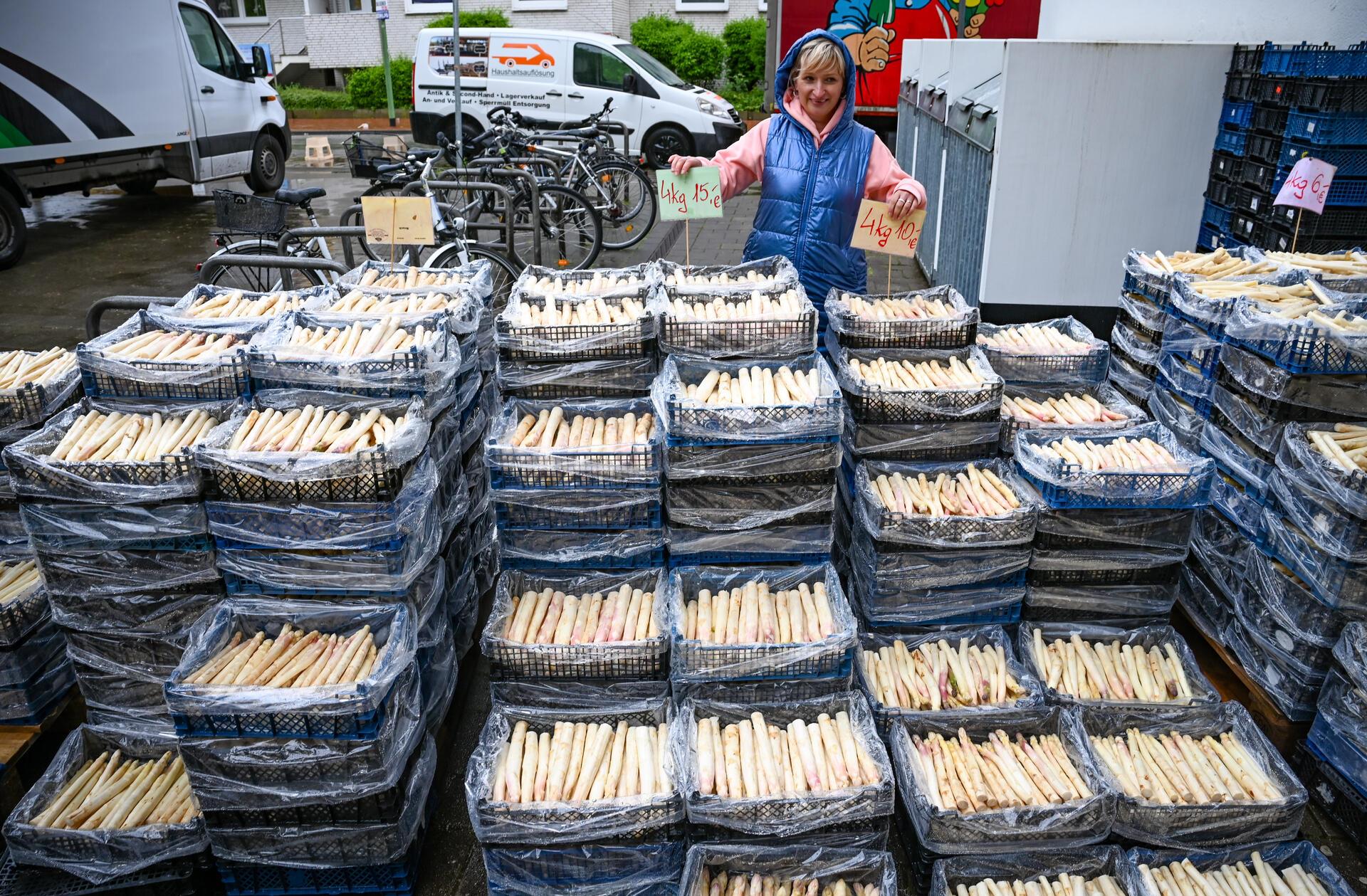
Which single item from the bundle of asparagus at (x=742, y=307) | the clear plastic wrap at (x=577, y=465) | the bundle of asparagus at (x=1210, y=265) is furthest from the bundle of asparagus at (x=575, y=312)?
the bundle of asparagus at (x=1210, y=265)

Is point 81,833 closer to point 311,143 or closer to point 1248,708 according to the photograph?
point 1248,708

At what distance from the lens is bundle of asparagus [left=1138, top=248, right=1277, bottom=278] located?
5148mm

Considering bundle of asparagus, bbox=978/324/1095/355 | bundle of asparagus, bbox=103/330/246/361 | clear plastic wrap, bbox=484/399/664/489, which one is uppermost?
bundle of asparagus, bbox=103/330/246/361

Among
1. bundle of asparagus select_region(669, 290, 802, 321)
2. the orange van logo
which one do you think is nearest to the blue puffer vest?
bundle of asparagus select_region(669, 290, 802, 321)

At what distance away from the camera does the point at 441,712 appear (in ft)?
13.4

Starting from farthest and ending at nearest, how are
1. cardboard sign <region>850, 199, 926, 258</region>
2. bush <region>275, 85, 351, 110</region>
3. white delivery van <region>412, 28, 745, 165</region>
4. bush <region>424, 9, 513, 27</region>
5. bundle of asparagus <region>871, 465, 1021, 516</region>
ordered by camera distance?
bush <region>275, 85, 351, 110</region>, bush <region>424, 9, 513, 27</region>, white delivery van <region>412, 28, 745, 165</region>, cardboard sign <region>850, 199, 926, 258</region>, bundle of asparagus <region>871, 465, 1021, 516</region>

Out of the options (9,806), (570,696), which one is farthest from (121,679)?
(570,696)

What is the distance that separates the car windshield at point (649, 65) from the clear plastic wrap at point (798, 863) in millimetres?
15230

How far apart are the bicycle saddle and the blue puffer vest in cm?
443

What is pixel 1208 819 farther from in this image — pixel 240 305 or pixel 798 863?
pixel 240 305

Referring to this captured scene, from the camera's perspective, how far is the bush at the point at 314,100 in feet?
83.3

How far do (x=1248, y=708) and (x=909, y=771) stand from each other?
1.84 metres

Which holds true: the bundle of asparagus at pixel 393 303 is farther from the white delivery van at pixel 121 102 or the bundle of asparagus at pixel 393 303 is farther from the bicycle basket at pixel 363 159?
the white delivery van at pixel 121 102

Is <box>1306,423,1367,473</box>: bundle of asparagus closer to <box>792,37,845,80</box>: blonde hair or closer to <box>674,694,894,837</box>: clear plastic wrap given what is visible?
<box>674,694,894,837</box>: clear plastic wrap
